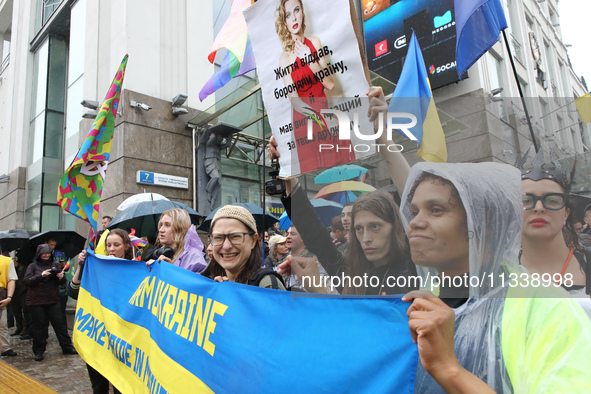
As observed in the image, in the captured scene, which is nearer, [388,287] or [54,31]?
[388,287]

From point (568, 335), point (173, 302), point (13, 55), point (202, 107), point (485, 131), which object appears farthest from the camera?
point (13, 55)

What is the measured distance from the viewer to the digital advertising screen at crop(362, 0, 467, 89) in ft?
31.2

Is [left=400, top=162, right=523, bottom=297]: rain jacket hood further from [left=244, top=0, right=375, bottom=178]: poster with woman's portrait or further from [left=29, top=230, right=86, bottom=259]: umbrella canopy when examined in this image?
[left=29, top=230, right=86, bottom=259]: umbrella canopy

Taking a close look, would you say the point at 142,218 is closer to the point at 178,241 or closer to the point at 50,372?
the point at 50,372

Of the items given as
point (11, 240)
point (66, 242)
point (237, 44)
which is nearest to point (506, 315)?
point (237, 44)

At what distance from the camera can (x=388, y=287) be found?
4.41ft

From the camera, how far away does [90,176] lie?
13.0 feet

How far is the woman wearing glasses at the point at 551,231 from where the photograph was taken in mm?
1029

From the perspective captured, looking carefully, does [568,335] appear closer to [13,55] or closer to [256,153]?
[256,153]

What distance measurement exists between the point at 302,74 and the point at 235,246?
99 centimetres

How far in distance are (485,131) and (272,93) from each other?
1.30 metres

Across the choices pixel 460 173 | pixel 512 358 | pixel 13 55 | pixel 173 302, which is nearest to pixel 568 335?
pixel 512 358

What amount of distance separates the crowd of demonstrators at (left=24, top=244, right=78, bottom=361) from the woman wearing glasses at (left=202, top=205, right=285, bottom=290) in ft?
15.9
